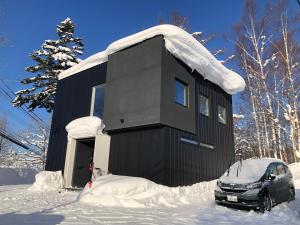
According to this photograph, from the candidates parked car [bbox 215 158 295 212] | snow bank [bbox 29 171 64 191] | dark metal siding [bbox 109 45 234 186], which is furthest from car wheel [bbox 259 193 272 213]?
snow bank [bbox 29 171 64 191]

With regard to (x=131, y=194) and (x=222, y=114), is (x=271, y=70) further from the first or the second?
(x=131, y=194)

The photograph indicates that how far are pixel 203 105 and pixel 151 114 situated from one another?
429cm

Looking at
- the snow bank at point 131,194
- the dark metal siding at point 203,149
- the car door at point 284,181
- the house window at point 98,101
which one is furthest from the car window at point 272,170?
the house window at point 98,101

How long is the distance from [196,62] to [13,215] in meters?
9.78

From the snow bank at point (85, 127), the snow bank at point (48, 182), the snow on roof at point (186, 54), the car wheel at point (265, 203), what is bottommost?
the car wheel at point (265, 203)

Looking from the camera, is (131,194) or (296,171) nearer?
(131,194)

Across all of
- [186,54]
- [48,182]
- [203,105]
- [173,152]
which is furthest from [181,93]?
[48,182]

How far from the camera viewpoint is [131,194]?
30.9ft

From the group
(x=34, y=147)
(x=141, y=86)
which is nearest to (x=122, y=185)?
(x=141, y=86)

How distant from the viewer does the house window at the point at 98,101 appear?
45.8ft

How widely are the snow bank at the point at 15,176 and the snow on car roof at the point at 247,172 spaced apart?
61.4 feet

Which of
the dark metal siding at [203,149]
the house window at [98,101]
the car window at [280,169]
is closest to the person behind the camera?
the car window at [280,169]

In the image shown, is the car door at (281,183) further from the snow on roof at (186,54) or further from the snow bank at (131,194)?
the snow on roof at (186,54)

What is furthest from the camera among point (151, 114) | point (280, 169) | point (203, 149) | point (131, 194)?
point (203, 149)
